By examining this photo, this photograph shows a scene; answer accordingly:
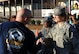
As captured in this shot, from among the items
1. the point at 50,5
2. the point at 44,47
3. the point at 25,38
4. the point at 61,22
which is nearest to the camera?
the point at 25,38

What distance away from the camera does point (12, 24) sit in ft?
15.9

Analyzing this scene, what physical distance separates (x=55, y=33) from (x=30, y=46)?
121cm

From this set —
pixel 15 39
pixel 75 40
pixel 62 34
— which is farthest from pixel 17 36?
pixel 75 40

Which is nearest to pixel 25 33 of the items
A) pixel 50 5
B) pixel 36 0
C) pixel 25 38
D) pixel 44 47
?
pixel 25 38

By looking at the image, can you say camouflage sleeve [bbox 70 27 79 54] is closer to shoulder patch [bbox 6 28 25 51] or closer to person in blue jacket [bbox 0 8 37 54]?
person in blue jacket [bbox 0 8 37 54]

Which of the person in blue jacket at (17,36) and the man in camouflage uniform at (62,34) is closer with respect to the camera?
the person in blue jacket at (17,36)

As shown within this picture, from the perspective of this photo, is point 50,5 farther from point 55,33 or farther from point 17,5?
point 55,33

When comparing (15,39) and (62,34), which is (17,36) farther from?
(62,34)

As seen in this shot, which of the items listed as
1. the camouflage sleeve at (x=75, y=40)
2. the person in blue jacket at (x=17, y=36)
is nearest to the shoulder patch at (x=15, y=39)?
the person in blue jacket at (x=17, y=36)

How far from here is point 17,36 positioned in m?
4.69

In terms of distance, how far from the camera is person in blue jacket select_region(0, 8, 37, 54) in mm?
4707

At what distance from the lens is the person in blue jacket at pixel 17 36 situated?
15.4ft

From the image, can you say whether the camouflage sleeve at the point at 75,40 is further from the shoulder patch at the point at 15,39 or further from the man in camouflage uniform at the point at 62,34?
the shoulder patch at the point at 15,39

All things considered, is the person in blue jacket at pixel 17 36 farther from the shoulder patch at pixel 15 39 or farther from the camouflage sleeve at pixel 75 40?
the camouflage sleeve at pixel 75 40
